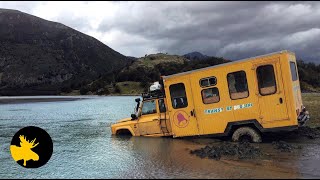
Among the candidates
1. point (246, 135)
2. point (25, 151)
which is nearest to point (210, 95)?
point (246, 135)

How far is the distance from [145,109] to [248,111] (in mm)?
5536

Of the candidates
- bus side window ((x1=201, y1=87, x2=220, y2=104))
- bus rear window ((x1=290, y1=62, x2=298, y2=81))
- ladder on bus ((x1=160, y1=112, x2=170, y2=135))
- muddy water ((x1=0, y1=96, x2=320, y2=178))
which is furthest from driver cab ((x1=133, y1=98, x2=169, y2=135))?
bus rear window ((x1=290, y1=62, x2=298, y2=81))

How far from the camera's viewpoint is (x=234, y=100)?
54.0 feet

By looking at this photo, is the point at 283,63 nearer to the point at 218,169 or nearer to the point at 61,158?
the point at 218,169

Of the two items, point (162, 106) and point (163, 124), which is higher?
point (162, 106)

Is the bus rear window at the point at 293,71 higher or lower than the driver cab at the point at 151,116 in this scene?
higher

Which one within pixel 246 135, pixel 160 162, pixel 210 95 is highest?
pixel 210 95

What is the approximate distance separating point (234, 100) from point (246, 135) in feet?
5.29

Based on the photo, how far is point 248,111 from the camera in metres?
16.2

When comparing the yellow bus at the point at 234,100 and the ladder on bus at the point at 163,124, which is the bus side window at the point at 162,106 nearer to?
the yellow bus at the point at 234,100

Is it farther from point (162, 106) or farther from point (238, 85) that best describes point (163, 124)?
point (238, 85)

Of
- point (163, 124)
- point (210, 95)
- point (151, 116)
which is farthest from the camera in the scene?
point (151, 116)

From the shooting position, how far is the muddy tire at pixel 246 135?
16359mm

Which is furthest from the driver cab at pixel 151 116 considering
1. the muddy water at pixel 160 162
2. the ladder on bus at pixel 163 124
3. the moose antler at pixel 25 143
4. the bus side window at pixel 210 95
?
the moose antler at pixel 25 143
